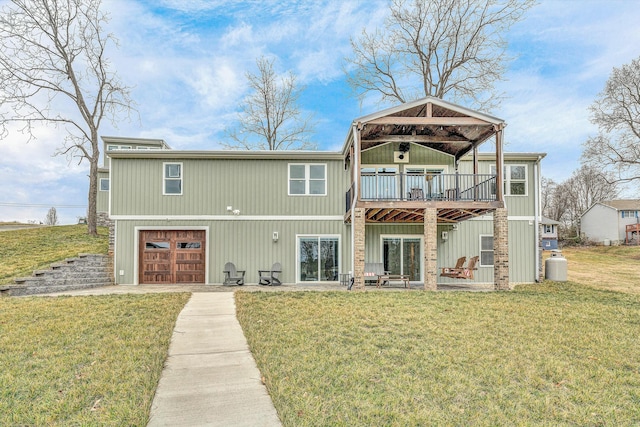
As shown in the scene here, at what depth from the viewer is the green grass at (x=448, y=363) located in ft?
10.4

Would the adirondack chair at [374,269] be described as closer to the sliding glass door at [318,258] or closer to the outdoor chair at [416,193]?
the sliding glass door at [318,258]

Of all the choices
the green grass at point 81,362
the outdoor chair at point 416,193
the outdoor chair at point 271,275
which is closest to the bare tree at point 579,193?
the outdoor chair at point 416,193

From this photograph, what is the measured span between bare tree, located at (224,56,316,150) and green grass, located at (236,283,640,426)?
18.1 metres

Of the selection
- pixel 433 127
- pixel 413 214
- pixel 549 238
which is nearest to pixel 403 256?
pixel 413 214

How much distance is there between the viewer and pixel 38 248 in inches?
565

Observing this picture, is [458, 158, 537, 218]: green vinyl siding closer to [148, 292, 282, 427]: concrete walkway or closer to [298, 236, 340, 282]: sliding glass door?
[298, 236, 340, 282]: sliding glass door

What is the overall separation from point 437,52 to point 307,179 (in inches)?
508

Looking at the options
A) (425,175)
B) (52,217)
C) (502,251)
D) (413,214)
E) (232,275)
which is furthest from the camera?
(52,217)

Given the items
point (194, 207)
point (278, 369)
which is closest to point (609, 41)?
point (194, 207)

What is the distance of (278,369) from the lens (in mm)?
4023

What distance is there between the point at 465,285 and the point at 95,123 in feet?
65.9

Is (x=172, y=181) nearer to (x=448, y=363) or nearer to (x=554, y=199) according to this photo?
(x=448, y=363)

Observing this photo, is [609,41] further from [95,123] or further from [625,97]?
[95,123]

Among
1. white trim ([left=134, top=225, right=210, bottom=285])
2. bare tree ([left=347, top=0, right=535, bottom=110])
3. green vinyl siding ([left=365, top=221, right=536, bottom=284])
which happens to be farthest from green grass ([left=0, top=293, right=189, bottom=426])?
bare tree ([left=347, top=0, right=535, bottom=110])
